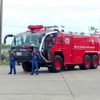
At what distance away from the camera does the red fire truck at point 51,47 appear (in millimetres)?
18142

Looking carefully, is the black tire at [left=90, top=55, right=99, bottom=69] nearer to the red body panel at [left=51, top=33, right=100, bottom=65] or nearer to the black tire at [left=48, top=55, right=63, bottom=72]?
the red body panel at [left=51, top=33, right=100, bottom=65]

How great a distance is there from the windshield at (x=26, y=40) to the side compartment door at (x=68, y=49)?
202 cm

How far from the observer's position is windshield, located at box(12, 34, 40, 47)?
1827 cm

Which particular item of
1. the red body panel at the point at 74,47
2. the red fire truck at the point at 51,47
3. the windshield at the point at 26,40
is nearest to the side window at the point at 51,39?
the red fire truck at the point at 51,47

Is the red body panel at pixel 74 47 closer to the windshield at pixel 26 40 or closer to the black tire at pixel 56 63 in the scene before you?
the black tire at pixel 56 63

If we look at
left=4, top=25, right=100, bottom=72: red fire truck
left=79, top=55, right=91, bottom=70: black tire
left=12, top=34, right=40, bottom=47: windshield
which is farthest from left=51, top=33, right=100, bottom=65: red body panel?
left=12, top=34, right=40, bottom=47: windshield

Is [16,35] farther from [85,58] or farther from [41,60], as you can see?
[85,58]

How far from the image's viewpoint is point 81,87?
1239cm

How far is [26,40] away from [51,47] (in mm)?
1583

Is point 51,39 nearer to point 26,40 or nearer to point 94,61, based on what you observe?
point 26,40

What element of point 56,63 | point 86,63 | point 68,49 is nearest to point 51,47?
point 56,63

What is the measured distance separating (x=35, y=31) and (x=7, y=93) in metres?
8.90

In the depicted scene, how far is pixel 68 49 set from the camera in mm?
20000

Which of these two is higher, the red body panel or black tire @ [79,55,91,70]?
the red body panel
